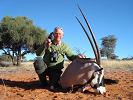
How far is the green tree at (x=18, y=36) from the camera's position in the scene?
38312mm

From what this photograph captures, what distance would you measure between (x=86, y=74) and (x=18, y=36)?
31347mm

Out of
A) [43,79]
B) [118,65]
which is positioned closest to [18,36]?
[118,65]

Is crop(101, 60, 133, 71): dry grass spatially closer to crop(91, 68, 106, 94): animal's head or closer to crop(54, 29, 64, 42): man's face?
crop(54, 29, 64, 42): man's face

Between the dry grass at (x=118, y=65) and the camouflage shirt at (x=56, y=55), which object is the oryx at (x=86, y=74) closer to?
the camouflage shirt at (x=56, y=55)

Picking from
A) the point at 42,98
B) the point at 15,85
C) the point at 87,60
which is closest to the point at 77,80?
the point at 87,60

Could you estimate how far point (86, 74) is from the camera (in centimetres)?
732

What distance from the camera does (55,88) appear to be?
791 cm

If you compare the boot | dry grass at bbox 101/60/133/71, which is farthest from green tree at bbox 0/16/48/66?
the boot

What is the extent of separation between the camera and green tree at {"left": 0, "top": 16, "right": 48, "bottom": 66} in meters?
38.3

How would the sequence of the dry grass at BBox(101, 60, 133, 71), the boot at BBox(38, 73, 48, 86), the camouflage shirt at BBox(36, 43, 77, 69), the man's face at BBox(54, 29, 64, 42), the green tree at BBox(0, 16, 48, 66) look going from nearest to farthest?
1. the man's face at BBox(54, 29, 64, 42)
2. the camouflage shirt at BBox(36, 43, 77, 69)
3. the boot at BBox(38, 73, 48, 86)
4. the dry grass at BBox(101, 60, 133, 71)
5. the green tree at BBox(0, 16, 48, 66)

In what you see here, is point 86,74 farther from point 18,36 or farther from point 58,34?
point 18,36

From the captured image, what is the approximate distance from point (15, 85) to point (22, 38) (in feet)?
100

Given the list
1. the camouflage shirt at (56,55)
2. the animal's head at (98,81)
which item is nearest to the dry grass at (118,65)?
the camouflage shirt at (56,55)

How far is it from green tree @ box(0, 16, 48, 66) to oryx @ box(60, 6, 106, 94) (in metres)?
30.1
